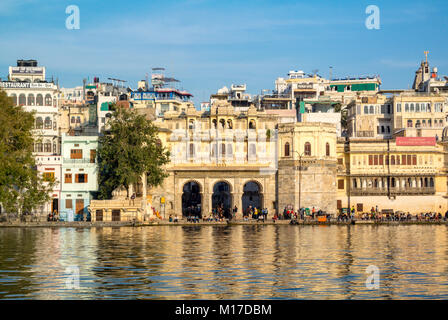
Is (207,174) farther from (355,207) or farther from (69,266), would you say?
(69,266)

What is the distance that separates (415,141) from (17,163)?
130 ft

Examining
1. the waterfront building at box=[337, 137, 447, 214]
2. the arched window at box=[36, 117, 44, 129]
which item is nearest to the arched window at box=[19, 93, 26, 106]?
the arched window at box=[36, 117, 44, 129]

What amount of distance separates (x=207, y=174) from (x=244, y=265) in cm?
4001

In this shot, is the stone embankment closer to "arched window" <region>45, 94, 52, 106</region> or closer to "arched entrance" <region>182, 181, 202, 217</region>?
"arched entrance" <region>182, 181, 202, 217</region>

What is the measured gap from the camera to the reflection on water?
85.6ft

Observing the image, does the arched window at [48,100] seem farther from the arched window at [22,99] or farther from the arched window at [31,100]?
the arched window at [22,99]

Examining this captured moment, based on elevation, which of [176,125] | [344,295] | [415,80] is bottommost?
[344,295]

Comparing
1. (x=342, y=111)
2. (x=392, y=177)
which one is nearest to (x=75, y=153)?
(x=392, y=177)

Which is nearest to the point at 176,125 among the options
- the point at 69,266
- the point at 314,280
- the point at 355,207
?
the point at 355,207

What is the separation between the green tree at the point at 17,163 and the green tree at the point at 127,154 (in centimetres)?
616

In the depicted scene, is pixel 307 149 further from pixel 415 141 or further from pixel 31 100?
pixel 31 100

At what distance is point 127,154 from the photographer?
6756 centimetres

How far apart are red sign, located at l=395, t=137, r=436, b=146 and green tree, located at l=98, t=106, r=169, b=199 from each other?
24.5m
